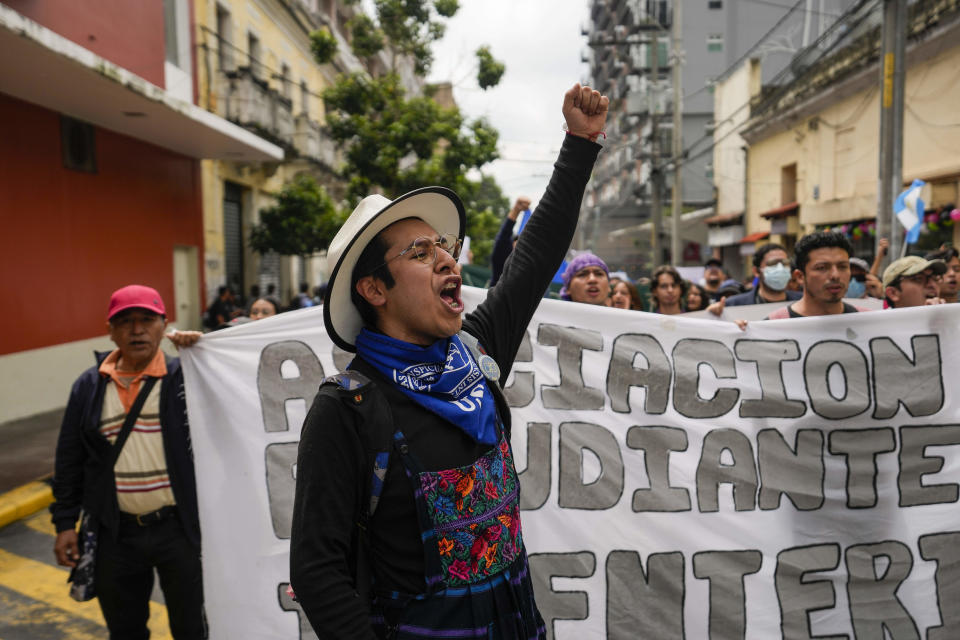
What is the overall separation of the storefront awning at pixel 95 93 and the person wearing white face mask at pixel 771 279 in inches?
282

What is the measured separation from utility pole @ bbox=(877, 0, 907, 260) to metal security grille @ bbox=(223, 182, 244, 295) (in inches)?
542

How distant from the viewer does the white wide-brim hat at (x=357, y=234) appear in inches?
65.6

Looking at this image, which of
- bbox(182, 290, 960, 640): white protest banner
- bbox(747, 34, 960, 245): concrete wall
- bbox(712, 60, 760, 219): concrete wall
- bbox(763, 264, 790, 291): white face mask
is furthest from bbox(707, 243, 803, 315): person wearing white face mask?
bbox(712, 60, 760, 219): concrete wall

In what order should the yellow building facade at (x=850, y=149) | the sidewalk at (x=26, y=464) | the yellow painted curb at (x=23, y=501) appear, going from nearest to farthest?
the yellow painted curb at (x=23, y=501), the sidewalk at (x=26, y=464), the yellow building facade at (x=850, y=149)

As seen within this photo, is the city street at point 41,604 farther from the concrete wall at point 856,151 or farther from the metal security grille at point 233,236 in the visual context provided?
the concrete wall at point 856,151

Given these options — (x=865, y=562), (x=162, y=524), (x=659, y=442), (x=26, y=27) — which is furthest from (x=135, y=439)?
(x=26, y=27)

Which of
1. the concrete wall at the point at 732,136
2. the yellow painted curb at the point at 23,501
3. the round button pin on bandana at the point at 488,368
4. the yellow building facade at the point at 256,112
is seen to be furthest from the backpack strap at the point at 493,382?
the concrete wall at the point at 732,136

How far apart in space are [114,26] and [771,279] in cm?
1060

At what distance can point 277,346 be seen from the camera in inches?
140

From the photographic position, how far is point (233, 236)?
19.1 m

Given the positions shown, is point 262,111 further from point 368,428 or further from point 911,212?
point 368,428

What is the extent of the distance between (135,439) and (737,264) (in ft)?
88.7

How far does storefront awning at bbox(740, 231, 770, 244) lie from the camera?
76.1 ft

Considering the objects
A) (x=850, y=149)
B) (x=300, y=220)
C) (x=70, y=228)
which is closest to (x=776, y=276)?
(x=70, y=228)
